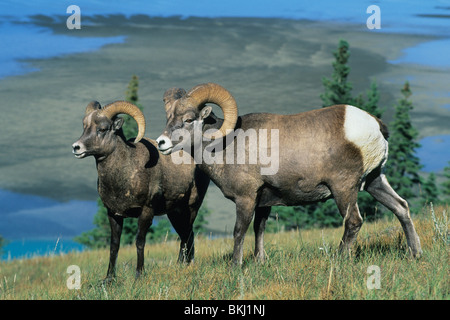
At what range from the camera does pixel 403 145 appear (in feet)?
119

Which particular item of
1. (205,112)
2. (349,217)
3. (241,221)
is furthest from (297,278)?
(205,112)

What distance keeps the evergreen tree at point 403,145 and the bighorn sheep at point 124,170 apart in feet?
87.5

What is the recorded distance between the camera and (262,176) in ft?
31.5

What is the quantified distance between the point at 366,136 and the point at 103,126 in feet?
15.0

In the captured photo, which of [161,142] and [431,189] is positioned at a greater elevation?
[161,142]

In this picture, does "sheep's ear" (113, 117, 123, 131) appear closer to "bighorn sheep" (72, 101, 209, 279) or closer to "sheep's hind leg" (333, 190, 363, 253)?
"bighorn sheep" (72, 101, 209, 279)

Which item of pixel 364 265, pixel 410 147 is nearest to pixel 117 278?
pixel 364 265

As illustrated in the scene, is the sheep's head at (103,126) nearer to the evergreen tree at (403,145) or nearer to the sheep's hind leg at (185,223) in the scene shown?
the sheep's hind leg at (185,223)

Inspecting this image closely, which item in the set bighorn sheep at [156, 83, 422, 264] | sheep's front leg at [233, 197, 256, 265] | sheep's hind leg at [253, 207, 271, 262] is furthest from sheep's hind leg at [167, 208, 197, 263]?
sheep's front leg at [233, 197, 256, 265]

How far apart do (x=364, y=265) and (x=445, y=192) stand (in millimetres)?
29335

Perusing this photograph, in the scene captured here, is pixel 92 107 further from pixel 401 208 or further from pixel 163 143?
pixel 401 208

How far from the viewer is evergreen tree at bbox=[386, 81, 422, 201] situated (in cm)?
3509

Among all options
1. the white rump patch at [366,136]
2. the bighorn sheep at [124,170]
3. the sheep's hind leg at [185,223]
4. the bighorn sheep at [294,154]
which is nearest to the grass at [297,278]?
the bighorn sheep at [294,154]
